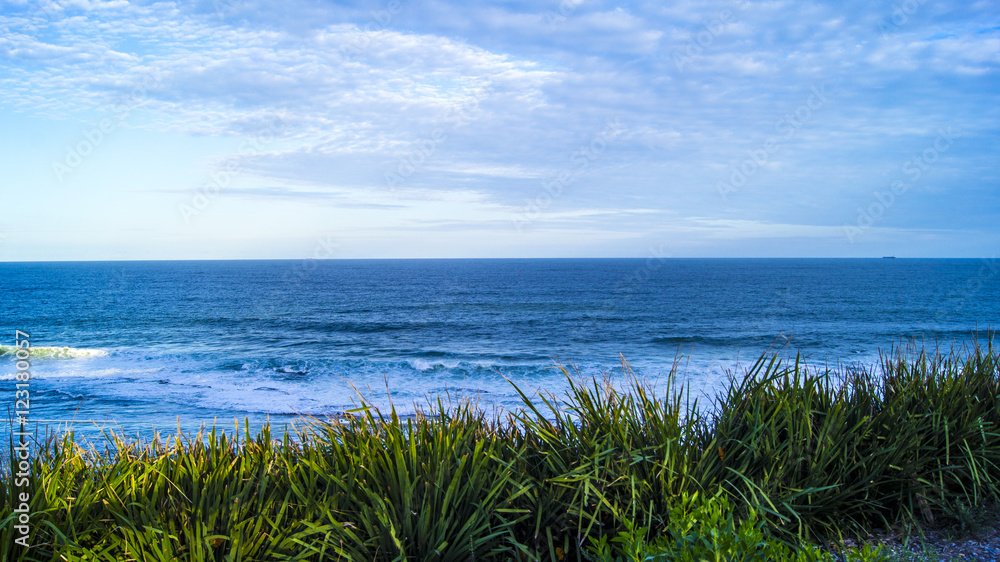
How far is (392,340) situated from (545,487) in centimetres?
2986

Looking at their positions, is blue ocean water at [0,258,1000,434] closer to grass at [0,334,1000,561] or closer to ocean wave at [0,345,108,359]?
ocean wave at [0,345,108,359]

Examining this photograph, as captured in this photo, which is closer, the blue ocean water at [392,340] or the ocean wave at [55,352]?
the blue ocean water at [392,340]

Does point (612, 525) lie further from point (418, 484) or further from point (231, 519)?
point (231, 519)

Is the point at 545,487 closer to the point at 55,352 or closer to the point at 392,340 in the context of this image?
the point at 392,340

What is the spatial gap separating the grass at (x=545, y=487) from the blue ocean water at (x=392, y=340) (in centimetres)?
61

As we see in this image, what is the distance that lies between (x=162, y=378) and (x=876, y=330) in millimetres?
38724

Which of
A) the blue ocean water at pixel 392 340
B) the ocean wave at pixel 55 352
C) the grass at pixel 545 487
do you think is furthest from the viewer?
the ocean wave at pixel 55 352

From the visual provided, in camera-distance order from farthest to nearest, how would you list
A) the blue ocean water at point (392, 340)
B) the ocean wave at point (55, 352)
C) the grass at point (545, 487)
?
1. the ocean wave at point (55, 352)
2. the blue ocean water at point (392, 340)
3. the grass at point (545, 487)

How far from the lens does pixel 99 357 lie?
26.9m

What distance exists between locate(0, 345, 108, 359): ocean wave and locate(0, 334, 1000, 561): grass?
95.6 ft

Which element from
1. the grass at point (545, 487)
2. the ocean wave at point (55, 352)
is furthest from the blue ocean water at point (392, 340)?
the grass at point (545, 487)

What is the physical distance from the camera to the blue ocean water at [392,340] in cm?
1853

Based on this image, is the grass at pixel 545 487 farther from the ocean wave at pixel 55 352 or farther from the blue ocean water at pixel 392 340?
the ocean wave at pixel 55 352

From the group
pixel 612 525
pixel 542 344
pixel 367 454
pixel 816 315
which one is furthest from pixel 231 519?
pixel 816 315
